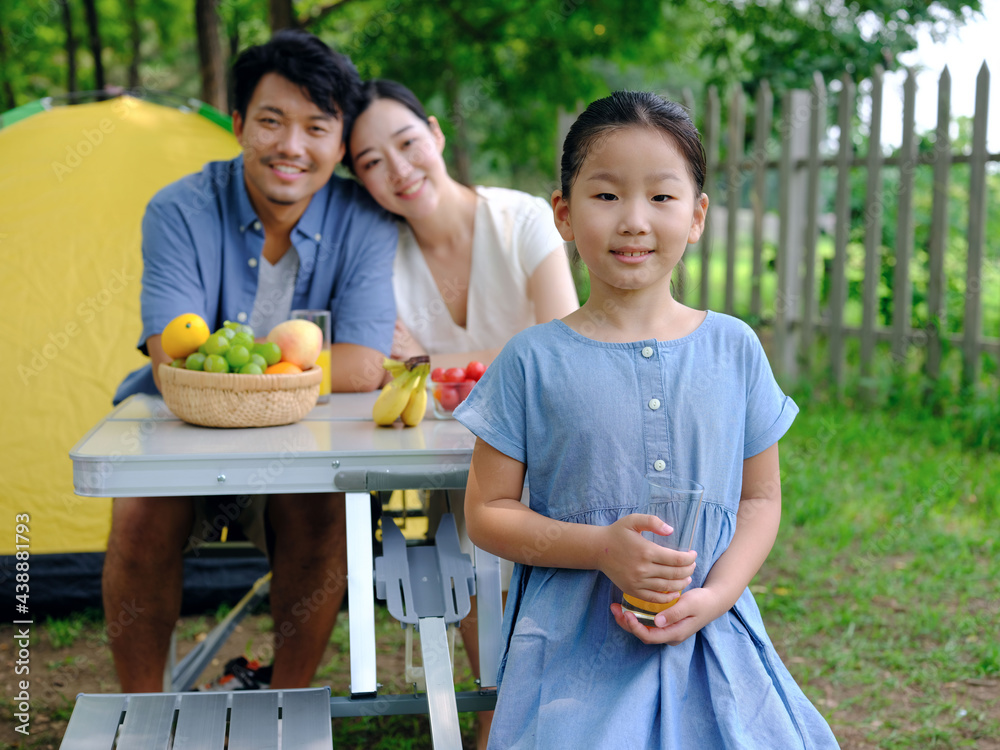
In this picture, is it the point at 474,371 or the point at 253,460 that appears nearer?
the point at 253,460

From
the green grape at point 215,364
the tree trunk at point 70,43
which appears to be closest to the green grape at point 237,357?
the green grape at point 215,364

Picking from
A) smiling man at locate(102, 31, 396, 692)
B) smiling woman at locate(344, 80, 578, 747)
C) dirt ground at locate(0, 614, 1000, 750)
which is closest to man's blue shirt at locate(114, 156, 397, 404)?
smiling man at locate(102, 31, 396, 692)

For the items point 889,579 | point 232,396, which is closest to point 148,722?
point 232,396

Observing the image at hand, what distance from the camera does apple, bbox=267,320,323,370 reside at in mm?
1895

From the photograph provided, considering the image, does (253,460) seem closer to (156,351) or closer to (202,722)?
(202,722)

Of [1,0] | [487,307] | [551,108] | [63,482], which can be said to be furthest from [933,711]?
[1,0]

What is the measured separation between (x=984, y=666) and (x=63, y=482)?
2874mm

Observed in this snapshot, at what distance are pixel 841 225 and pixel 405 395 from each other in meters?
4.38

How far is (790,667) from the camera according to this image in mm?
2768

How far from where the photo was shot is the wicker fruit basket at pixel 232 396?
175cm

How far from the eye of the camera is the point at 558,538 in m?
1.33

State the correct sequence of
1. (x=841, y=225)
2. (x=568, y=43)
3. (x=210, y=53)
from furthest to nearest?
(x=568, y=43) < (x=210, y=53) < (x=841, y=225)

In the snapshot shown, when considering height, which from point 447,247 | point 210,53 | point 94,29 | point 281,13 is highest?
point 94,29

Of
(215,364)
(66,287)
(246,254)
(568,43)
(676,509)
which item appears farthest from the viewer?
(568,43)
